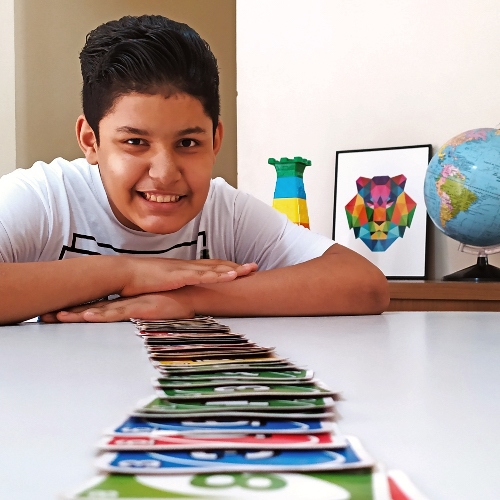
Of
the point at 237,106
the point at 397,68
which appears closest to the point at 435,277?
the point at 397,68

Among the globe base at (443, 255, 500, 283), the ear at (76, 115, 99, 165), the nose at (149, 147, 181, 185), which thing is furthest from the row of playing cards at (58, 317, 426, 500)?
the globe base at (443, 255, 500, 283)

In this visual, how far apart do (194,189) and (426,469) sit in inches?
35.5

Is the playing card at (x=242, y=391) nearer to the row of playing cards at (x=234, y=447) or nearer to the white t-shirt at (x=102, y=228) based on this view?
the row of playing cards at (x=234, y=447)

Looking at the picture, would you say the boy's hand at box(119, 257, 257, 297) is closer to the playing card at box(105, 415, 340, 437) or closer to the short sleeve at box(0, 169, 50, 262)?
the short sleeve at box(0, 169, 50, 262)

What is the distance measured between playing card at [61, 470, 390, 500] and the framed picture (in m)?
1.68

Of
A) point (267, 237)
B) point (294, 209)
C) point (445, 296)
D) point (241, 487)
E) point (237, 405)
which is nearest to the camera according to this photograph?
point (241, 487)

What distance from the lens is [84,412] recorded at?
0.30 m

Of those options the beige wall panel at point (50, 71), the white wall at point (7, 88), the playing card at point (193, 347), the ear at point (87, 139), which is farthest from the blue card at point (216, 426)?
the white wall at point (7, 88)

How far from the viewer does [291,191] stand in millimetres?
1852

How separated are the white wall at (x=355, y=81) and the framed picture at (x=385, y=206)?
0.06 metres

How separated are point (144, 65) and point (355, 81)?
1152 millimetres

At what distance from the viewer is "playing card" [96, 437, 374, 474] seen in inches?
7.7

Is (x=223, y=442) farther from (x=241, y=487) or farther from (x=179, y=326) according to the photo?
(x=179, y=326)

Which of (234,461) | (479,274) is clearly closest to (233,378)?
(234,461)
